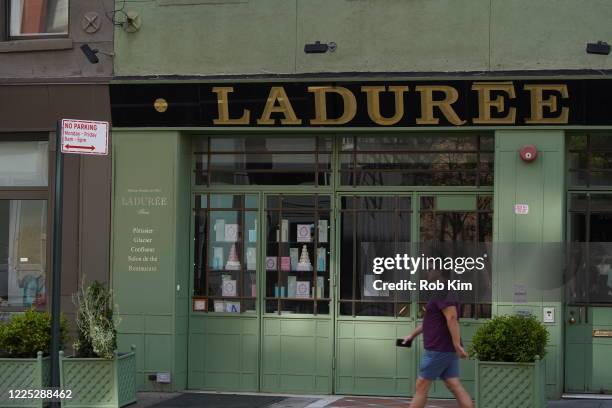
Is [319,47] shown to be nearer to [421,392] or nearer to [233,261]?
[233,261]

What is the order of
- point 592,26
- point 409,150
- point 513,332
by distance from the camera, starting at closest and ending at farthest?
point 513,332 → point 592,26 → point 409,150

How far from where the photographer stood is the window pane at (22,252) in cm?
1355

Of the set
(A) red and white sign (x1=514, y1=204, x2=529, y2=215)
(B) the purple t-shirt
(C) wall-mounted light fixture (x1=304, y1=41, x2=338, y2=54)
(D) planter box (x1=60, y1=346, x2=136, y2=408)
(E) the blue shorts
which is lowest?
(D) planter box (x1=60, y1=346, x2=136, y2=408)

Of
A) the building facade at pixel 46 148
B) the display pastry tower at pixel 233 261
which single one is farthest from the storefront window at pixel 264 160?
the building facade at pixel 46 148

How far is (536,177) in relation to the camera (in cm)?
1219

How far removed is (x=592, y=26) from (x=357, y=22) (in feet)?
9.17

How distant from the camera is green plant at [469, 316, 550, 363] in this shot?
35.7 ft

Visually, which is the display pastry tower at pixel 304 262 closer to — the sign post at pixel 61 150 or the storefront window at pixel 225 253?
the storefront window at pixel 225 253

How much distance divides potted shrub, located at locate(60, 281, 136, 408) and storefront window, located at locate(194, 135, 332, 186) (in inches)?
109

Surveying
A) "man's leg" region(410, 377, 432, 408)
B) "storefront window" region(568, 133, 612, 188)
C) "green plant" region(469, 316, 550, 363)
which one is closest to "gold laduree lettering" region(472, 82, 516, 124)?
"storefront window" region(568, 133, 612, 188)

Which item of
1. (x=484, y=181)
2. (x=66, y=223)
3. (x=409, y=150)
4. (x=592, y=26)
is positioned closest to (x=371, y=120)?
(x=409, y=150)

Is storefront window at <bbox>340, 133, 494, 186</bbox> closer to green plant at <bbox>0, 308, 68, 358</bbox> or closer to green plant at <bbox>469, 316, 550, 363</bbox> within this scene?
green plant at <bbox>469, 316, 550, 363</bbox>

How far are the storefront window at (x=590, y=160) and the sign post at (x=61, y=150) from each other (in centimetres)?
561

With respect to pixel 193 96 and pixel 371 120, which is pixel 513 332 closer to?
pixel 371 120
